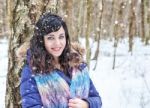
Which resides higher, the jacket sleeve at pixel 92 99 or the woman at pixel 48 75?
the woman at pixel 48 75

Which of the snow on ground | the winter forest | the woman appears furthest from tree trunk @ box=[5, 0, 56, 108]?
the snow on ground

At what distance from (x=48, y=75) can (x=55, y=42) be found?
0.25 meters

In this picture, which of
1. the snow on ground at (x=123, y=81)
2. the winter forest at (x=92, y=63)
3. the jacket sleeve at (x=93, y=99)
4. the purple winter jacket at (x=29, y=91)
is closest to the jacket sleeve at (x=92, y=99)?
the jacket sleeve at (x=93, y=99)

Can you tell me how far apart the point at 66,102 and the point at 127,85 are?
737 centimetres

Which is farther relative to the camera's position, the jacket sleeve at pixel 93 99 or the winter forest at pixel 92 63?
the winter forest at pixel 92 63

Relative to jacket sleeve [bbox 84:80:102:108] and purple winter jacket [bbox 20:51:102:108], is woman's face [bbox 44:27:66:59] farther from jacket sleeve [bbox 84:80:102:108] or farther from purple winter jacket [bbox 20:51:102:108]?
jacket sleeve [bbox 84:80:102:108]

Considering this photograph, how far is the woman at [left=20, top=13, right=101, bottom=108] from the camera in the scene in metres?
3.28

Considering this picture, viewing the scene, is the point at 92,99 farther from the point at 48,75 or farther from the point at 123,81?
the point at 123,81

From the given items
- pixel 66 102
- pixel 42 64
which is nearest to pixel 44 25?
pixel 42 64

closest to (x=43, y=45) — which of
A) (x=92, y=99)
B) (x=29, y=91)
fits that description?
(x=29, y=91)

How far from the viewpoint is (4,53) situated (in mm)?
17938

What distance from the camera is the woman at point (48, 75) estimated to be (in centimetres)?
328

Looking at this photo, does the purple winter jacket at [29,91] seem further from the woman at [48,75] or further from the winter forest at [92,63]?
the winter forest at [92,63]

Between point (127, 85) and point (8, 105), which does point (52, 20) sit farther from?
point (127, 85)
